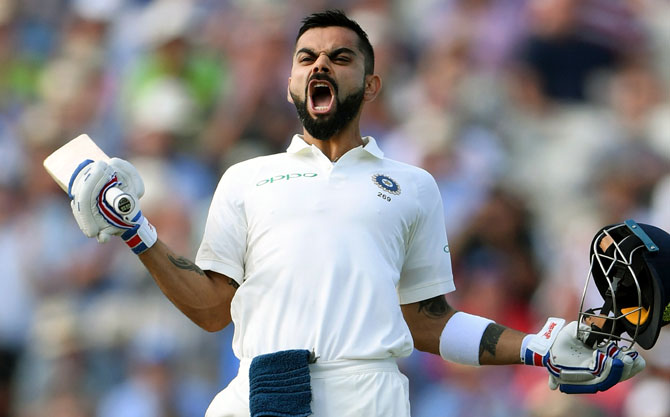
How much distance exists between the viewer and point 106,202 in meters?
3.35

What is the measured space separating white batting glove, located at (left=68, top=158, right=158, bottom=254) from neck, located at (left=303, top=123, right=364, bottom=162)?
73 centimetres

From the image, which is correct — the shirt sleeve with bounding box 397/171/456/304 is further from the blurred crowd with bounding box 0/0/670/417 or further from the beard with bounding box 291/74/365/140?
the blurred crowd with bounding box 0/0/670/417

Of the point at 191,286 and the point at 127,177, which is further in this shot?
the point at 191,286

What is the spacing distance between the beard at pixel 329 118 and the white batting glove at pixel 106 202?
0.71 meters

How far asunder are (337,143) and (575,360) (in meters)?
1.16

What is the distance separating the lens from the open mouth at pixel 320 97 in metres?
3.84

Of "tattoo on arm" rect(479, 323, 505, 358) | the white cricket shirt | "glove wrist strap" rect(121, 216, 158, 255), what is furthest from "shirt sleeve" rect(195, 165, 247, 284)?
"tattoo on arm" rect(479, 323, 505, 358)

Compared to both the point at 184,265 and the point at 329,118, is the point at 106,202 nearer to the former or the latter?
the point at 184,265

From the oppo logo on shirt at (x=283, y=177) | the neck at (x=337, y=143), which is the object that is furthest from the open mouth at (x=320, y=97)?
the oppo logo on shirt at (x=283, y=177)

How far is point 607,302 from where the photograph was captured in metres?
3.59

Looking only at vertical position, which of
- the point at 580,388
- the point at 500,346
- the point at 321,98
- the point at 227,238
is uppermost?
the point at 321,98

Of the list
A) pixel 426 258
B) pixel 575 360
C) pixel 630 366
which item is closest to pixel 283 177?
pixel 426 258

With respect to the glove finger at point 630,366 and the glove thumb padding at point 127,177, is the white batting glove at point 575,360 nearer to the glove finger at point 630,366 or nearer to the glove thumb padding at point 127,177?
the glove finger at point 630,366

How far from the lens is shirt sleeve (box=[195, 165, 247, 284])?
3645 millimetres
